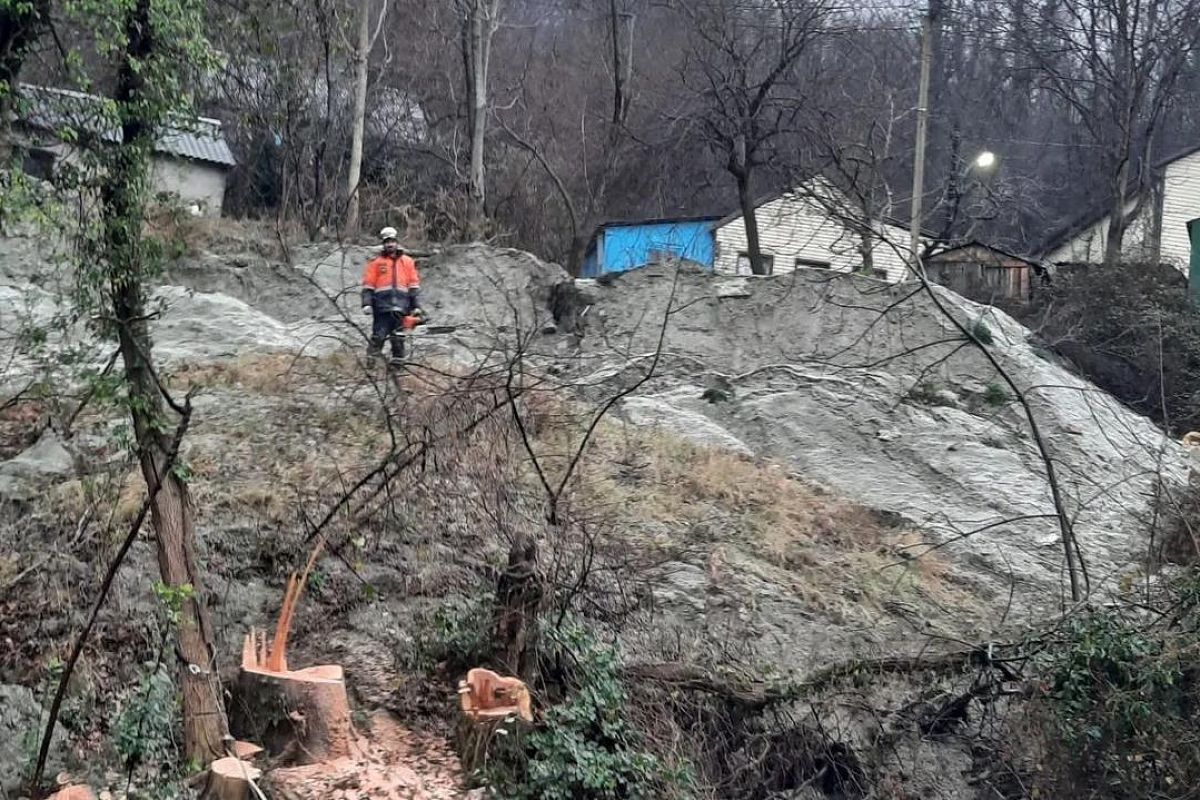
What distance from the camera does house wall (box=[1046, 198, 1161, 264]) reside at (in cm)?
2652


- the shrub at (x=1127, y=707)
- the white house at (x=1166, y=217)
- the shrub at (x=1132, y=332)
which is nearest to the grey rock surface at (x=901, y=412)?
the shrub at (x=1132, y=332)

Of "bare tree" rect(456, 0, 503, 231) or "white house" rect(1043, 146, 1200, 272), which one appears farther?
"white house" rect(1043, 146, 1200, 272)

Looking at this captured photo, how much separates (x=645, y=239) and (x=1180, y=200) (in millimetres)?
14742

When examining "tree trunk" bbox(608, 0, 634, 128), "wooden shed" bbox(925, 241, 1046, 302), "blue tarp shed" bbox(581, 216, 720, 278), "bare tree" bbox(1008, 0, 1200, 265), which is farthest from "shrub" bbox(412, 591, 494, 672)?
"bare tree" bbox(1008, 0, 1200, 265)

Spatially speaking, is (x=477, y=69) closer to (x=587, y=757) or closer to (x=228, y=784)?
(x=587, y=757)

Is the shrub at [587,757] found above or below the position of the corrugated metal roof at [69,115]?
below

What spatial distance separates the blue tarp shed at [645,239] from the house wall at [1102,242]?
754cm

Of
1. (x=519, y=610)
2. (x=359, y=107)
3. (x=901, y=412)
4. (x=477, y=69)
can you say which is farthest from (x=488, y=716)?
(x=477, y=69)

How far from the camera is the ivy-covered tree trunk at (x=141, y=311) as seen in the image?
25.5 ft

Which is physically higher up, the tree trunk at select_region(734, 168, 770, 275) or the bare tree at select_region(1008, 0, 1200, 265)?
the bare tree at select_region(1008, 0, 1200, 265)

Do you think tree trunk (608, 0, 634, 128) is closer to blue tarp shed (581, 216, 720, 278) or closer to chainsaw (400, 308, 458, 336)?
blue tarp shed (581, 216, 720, 278)

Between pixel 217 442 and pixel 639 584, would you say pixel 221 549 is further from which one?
pixel 639 584

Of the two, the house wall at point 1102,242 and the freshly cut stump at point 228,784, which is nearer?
the freshly cut stump at point 228,784

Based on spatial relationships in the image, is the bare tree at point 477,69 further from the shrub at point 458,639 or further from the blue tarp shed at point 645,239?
the shrub at point 458,639
